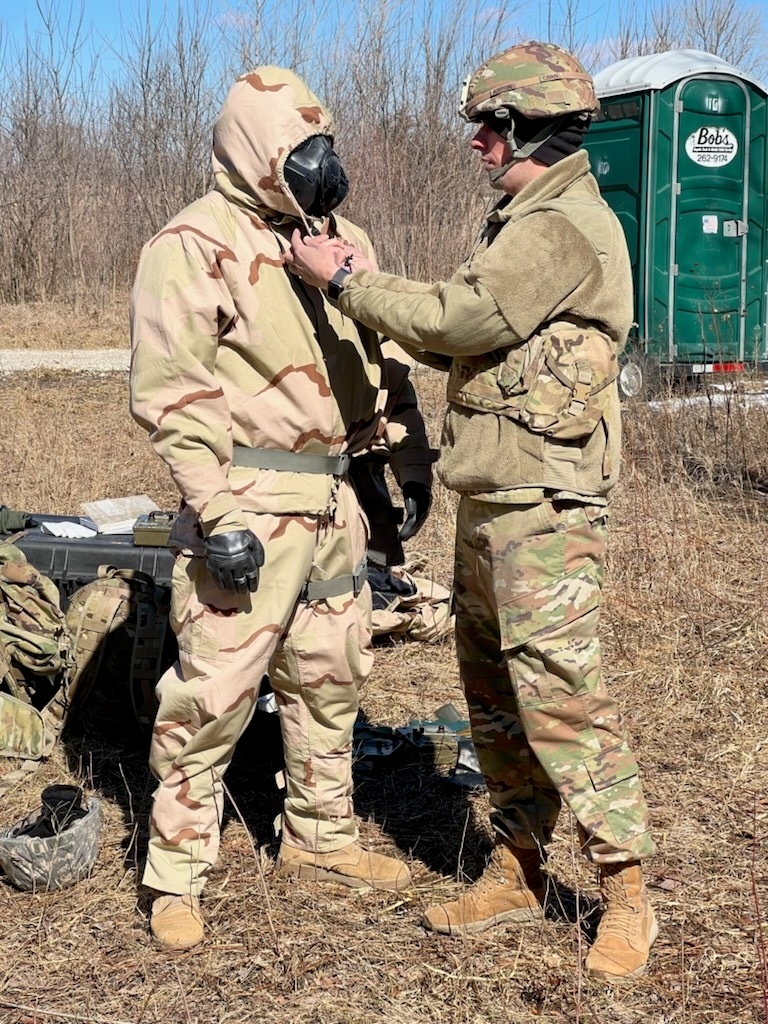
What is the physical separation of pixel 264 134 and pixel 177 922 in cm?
201

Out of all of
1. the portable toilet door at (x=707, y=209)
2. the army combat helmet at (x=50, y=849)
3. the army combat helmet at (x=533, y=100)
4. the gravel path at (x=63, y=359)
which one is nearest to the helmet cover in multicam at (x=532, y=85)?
the army combat helmet at (x=533, y=100)

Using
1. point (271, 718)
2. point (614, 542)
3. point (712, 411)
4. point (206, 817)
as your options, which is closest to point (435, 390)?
point (712, 411)

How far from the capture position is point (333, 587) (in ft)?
10.7

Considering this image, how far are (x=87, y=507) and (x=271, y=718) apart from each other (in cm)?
180

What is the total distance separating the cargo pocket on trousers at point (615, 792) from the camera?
9.33ft

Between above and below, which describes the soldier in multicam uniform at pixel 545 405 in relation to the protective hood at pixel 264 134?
below

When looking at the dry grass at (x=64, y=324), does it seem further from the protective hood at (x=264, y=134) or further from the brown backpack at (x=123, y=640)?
the protective hood at (x=264, y=134)

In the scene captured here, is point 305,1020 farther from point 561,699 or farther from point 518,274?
point 518,274

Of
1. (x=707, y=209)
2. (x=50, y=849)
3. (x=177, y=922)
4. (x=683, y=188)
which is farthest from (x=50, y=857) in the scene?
(x=707, y=209)

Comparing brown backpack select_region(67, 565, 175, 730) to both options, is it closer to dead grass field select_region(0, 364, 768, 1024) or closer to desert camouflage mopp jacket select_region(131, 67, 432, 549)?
dead grass field select_region(0, 364, 768, 1024)

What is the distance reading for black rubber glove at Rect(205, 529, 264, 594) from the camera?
114 inches

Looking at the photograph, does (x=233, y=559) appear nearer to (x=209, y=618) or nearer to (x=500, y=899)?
(x=209, y=618)

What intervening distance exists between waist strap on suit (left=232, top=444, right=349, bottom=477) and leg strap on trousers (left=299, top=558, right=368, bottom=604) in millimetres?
302

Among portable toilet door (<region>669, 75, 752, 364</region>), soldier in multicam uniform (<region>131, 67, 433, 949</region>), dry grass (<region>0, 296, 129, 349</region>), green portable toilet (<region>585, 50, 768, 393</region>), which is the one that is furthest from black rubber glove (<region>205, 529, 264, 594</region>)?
dry grass (<region>0, 296, 129, 349</region>)
